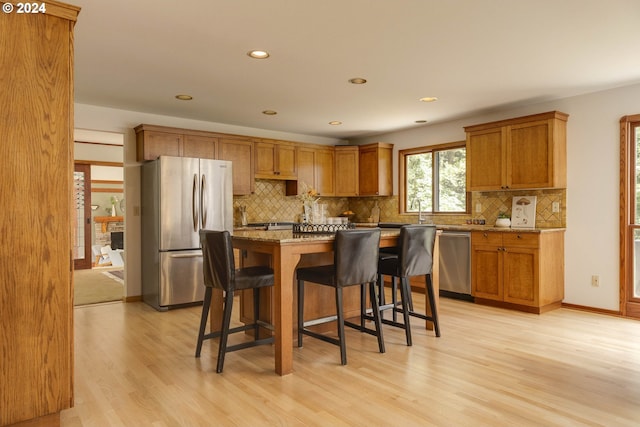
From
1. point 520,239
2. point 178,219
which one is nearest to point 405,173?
point 520,239

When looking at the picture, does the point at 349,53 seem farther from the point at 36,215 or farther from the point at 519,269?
the point at 519,269

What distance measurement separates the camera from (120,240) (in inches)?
379

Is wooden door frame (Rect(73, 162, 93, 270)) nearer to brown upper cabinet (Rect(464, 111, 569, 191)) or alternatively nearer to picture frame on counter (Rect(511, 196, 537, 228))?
brown upper cabinet (Rect(464, 111, 569, 191))

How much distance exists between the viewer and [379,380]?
2.76m

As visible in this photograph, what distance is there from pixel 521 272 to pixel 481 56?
7.88 feet

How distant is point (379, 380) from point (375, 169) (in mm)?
4452

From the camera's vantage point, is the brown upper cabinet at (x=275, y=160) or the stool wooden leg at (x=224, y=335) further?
the brown upper cabinet at (x=275, y=160)

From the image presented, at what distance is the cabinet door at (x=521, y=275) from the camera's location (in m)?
4.54

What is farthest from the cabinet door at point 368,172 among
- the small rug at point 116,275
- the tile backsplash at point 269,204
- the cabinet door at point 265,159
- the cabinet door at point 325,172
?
the small rug at point 116,275

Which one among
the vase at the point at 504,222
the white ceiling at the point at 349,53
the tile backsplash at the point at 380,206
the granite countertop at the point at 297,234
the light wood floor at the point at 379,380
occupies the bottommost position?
the light wood floor at the point at 379,380

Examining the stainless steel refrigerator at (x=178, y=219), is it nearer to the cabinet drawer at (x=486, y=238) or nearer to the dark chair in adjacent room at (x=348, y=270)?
the dark chair in adjacent room at (x=348, y=270)

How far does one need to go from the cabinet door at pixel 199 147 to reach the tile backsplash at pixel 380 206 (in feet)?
2.97

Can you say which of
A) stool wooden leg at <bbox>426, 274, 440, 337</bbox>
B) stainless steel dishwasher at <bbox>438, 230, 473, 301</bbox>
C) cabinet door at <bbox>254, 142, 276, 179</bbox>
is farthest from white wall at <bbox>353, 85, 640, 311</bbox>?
cabinet door at <bbox>254, 142, 276, 179</bbox>

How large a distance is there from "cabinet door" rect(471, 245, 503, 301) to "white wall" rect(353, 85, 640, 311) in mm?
772
